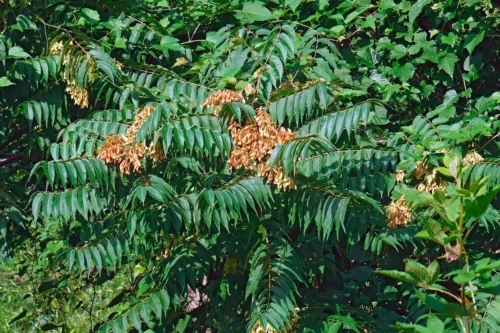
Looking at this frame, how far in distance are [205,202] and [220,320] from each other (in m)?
0.80

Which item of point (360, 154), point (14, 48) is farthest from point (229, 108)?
point (14, 48)

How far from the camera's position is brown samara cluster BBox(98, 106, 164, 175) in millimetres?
3641

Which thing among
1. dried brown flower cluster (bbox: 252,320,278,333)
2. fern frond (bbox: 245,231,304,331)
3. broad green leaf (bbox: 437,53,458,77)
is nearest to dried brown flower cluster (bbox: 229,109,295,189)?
fern frond (bbox: 245,231,304,331)

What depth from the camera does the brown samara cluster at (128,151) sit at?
11.9ft

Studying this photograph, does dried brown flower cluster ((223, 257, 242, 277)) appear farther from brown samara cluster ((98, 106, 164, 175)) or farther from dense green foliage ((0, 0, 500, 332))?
brown samara cluster ((98, 106, 164, 175))

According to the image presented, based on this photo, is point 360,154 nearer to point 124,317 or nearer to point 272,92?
point 272,92

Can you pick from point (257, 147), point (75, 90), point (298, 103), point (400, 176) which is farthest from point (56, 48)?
point (400, 176)

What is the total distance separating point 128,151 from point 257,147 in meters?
0.57

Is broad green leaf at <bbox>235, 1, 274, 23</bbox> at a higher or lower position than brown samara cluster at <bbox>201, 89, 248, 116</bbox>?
lower

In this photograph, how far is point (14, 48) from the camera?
4.47 m

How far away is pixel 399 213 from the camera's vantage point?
398cm

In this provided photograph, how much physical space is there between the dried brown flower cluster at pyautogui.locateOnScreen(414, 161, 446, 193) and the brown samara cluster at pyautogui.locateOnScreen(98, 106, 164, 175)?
120 centimetres

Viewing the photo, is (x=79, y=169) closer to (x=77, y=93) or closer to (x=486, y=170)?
(x=77, y=93)

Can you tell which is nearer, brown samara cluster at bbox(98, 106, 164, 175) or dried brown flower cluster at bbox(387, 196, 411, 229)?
brown samara cluster at bbox(98, 106, 164, 175)
